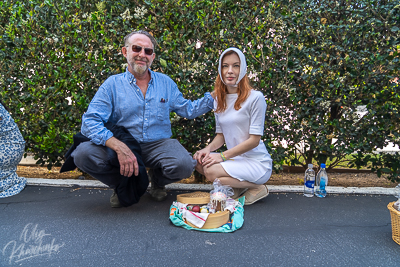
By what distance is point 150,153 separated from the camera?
3.33 meters

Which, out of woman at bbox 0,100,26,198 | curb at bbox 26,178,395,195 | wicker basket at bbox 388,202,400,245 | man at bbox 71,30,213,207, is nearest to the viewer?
wicker basket at bbox 388,202,400,245

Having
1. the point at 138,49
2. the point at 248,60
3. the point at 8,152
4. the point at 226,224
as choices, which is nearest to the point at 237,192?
the point at 226,224

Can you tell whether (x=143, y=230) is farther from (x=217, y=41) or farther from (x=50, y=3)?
(x=50, y=3)

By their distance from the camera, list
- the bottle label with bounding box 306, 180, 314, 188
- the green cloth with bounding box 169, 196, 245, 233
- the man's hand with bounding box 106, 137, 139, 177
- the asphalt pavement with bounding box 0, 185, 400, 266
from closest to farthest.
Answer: the asphalt pavement with bounding box 0, 185, 400, 266 < the green cloth with bounding box 169, 196, 245, 233 < the man's hand with bounding box 106, 137, 139, 177 < the bottle label with bounding box 306, 180, 314, 188

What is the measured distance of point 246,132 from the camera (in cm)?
329

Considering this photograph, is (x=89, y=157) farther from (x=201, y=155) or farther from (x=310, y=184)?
(x=310, y=184)

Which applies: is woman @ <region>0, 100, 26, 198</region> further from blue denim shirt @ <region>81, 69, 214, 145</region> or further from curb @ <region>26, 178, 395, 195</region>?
blue denim shirt @ <region>81, 69, 214, 145</region>

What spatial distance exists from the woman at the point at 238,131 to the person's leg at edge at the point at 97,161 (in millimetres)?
948

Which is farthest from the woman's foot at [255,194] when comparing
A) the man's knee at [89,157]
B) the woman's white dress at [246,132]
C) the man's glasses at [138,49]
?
the man's glasses at [138,49]

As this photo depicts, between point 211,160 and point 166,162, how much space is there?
1.64ft

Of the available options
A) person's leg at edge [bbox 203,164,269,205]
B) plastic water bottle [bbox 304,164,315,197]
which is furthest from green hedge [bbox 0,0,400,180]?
person's leg at edge [bbox 203,164,269,205]

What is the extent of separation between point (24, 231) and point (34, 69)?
7.65 feet

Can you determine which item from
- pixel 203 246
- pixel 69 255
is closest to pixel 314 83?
pixel 203 246

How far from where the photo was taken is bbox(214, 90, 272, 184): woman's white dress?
10.4 feet
